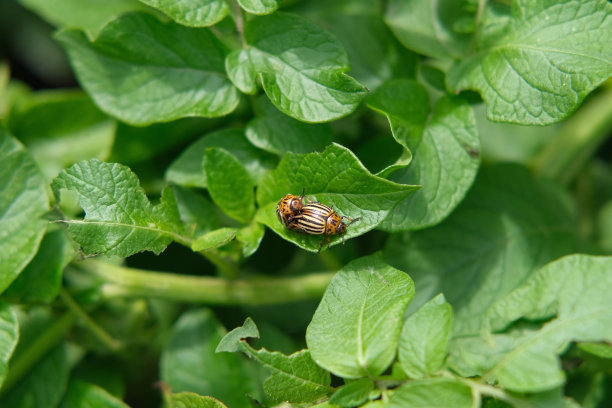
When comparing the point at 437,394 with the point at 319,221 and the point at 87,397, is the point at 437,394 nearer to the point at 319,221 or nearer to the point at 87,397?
the point at 319,221

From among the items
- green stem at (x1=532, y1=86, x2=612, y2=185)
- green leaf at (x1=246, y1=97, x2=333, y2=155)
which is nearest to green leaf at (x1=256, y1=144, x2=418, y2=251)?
green leaf at (x1=246, y1=97, x2=333, y2=155)

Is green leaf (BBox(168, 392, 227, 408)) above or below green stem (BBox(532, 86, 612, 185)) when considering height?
below

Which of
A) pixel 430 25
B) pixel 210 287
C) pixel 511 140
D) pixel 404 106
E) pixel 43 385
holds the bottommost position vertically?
pixel 43 385

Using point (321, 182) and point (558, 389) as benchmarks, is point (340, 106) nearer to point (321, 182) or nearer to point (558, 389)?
point (321, 182)

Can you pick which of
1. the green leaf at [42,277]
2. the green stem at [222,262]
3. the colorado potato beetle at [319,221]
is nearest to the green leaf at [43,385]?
the green leaf at [42,277]

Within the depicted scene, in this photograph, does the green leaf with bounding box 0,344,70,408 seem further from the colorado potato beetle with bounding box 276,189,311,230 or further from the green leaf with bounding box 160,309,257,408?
the colorado potato beetle with bounding box 276,189,311,230

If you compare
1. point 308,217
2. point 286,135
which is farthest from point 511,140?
point 308,217
